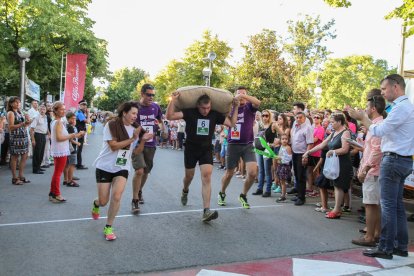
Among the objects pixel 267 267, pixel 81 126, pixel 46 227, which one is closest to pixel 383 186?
pixel 267 267

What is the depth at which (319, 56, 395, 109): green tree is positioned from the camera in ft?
196

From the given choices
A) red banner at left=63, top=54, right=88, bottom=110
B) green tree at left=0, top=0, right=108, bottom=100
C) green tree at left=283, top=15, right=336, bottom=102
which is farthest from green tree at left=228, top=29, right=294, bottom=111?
green tree at left=283, top=15, right=336, bottom=102

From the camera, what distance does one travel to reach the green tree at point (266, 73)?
22875mm

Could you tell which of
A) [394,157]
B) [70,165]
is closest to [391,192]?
[394,157]

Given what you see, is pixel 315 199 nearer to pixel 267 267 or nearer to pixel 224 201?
pixel 224 201

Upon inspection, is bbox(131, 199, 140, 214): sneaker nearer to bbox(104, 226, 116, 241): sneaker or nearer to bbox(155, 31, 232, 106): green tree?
bbox(104, 226, 116, 241): sneaker

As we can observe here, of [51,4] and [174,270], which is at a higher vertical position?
[51,4]

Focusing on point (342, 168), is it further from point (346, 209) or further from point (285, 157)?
point (285, 157)

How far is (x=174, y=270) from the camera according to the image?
418 cm

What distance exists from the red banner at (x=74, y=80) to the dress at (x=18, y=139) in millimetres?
12861

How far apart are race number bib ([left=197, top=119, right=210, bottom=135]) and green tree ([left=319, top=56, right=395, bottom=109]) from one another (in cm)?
5587

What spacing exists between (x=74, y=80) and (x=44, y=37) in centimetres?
652

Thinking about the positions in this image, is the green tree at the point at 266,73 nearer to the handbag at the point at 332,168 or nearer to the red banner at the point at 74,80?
the red banner at the point at 74,80

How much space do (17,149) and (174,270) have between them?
6508 millimetres
